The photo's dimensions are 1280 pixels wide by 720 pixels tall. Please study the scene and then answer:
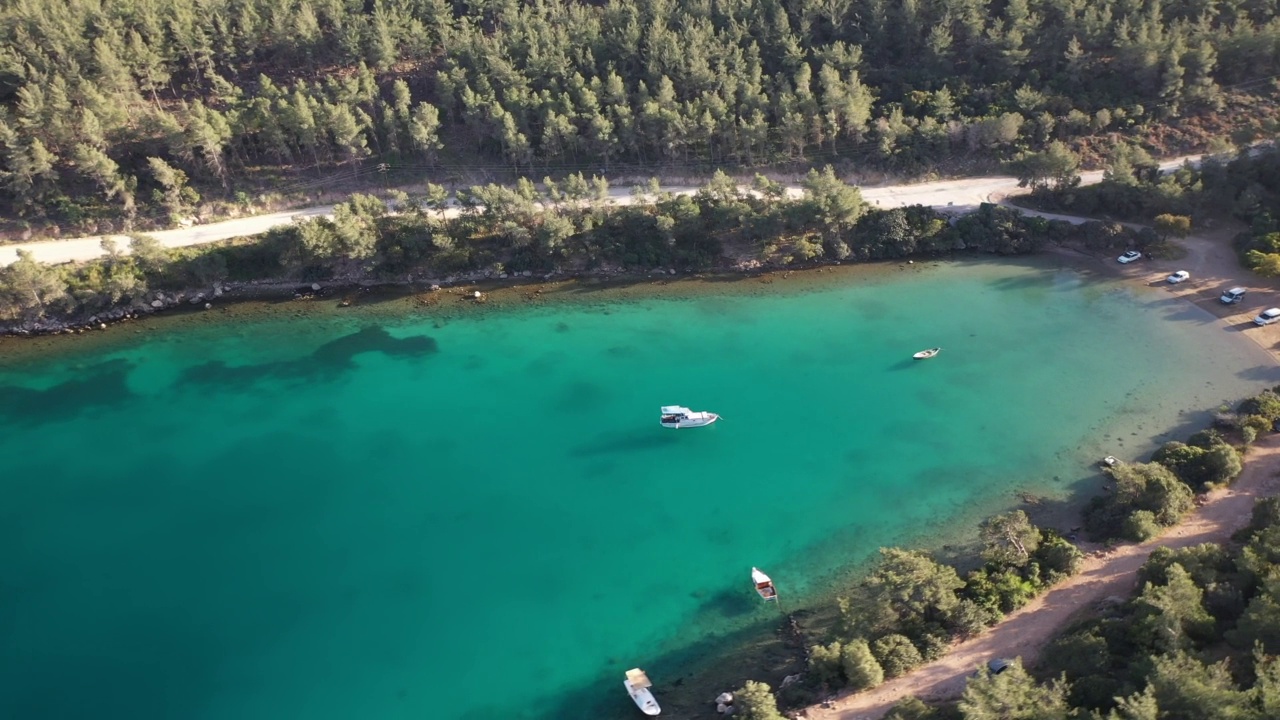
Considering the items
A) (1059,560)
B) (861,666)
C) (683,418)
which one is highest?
(683,418)

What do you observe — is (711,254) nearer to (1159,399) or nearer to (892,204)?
(892,204)

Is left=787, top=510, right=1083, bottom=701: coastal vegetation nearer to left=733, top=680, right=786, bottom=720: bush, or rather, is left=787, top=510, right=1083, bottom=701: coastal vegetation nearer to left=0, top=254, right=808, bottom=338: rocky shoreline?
left=733, top=680, right=786, bottom=720: bush

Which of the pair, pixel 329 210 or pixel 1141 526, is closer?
pixel 1141 526

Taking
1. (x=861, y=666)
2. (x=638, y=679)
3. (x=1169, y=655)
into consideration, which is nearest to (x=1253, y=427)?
(x=1169, y=655)

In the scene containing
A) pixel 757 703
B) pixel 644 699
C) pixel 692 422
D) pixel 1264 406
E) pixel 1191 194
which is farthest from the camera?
pixel 1191 194

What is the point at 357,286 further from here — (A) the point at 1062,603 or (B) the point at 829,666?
(A) the point at 1062,603

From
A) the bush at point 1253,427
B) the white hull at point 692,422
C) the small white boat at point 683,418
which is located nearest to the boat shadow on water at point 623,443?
the white hull at point 692,422

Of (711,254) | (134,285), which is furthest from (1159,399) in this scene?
(134,285)
